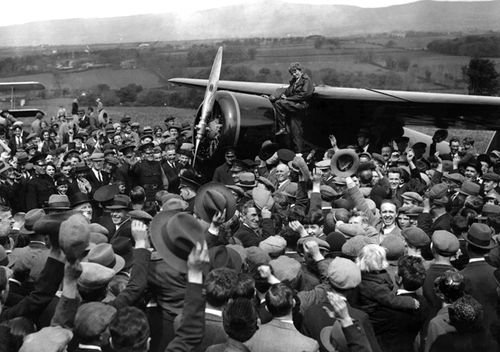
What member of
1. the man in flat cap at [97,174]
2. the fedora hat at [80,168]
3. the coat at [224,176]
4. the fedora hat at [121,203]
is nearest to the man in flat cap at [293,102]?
the coat at [224,176]

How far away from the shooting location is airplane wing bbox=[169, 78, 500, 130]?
12648mm

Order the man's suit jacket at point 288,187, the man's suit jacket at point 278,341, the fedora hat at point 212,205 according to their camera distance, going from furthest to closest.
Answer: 1. the man's suit jacket at point 288,187
2. the fedora hat at point 212,205
3. the man's suit jacket at point 278,341

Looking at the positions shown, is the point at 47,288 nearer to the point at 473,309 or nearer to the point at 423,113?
the point at 473,309

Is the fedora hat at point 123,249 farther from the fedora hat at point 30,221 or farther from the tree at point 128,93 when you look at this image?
the tree at point 128,93

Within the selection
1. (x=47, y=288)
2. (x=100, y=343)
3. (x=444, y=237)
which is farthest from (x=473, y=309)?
(x=47, y=288)

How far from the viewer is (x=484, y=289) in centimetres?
521

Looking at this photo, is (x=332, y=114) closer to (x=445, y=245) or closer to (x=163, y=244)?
(x=445, y=245)

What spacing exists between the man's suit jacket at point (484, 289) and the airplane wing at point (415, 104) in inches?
298

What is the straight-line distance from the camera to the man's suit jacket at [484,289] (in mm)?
5145

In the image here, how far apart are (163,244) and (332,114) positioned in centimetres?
1032

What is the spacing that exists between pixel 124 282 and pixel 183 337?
1470 millimetres

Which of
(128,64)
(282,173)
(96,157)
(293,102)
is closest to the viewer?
(282,173)

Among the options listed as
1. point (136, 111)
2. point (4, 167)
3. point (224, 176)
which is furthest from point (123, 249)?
point (136, 111)

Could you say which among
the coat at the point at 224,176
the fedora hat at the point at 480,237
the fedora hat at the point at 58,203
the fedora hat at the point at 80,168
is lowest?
the coat at the point at 224,176
